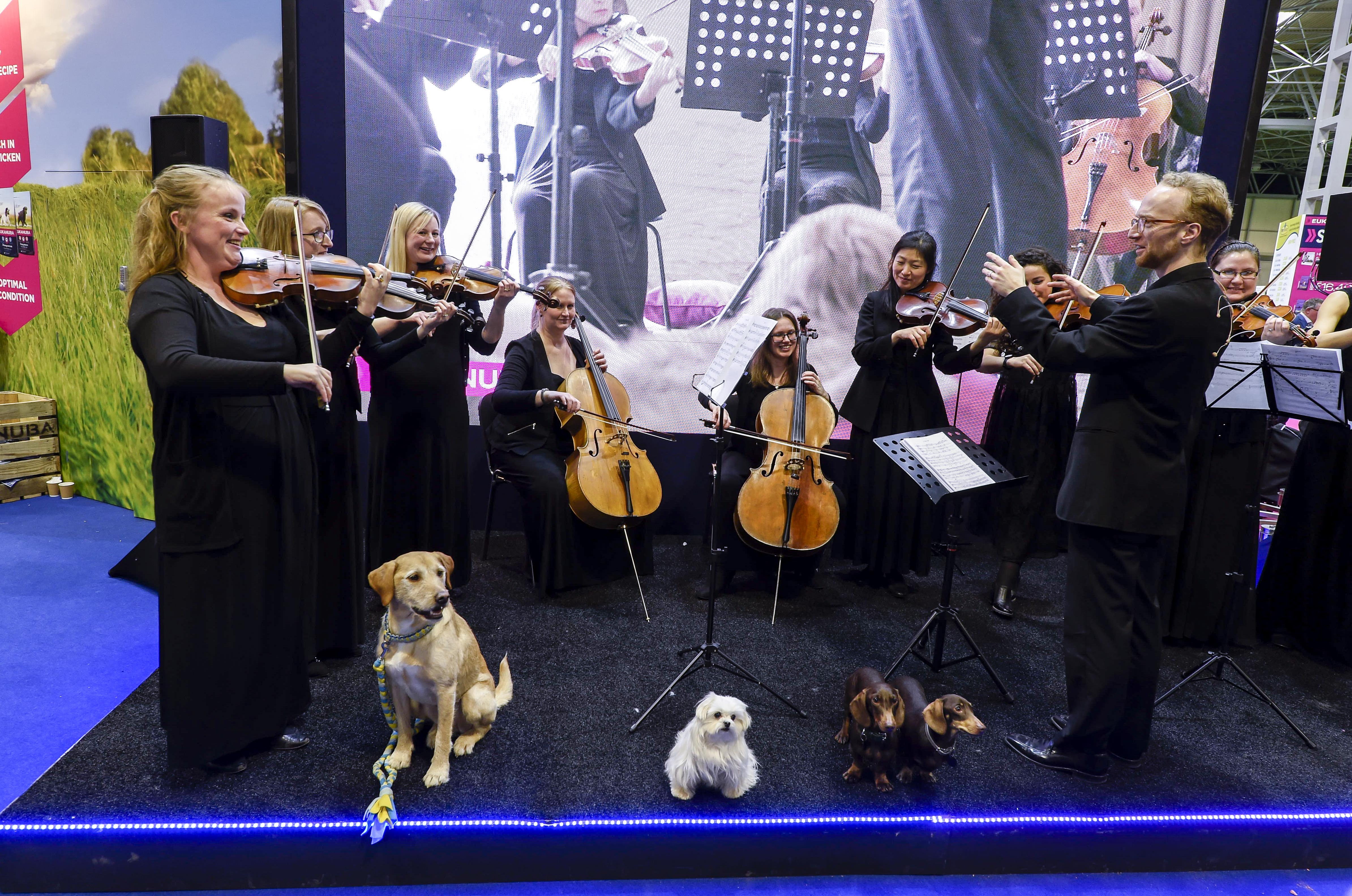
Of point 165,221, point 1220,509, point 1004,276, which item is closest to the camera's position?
point 165,221

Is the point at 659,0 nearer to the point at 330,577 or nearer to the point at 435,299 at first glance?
the point at 435,299

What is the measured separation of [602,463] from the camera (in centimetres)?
335

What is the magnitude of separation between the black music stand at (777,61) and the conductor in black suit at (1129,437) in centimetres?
238

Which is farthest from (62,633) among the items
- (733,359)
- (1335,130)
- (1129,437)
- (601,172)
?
(1335,130)

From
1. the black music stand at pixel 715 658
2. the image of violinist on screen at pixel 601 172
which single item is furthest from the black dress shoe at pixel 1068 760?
the image of violinist on screen at pixel 601 172

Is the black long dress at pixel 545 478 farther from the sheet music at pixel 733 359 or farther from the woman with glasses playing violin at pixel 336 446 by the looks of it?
the sheet music at pixel 733 359

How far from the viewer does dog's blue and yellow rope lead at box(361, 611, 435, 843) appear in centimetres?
192

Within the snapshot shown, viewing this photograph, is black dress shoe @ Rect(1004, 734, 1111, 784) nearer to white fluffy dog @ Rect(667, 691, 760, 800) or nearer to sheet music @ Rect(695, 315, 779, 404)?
white fluffy dog @ Rect(667, 691, 760, 800)

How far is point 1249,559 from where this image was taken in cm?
292

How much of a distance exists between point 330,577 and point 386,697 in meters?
0.70

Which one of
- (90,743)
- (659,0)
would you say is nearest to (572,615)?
(90,743)

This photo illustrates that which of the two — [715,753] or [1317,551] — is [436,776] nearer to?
[715,753]

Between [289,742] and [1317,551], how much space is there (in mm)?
3930

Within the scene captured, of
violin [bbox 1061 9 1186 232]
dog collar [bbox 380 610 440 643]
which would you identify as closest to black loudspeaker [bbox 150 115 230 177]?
dog collar [bbox 380 610 440 643]
